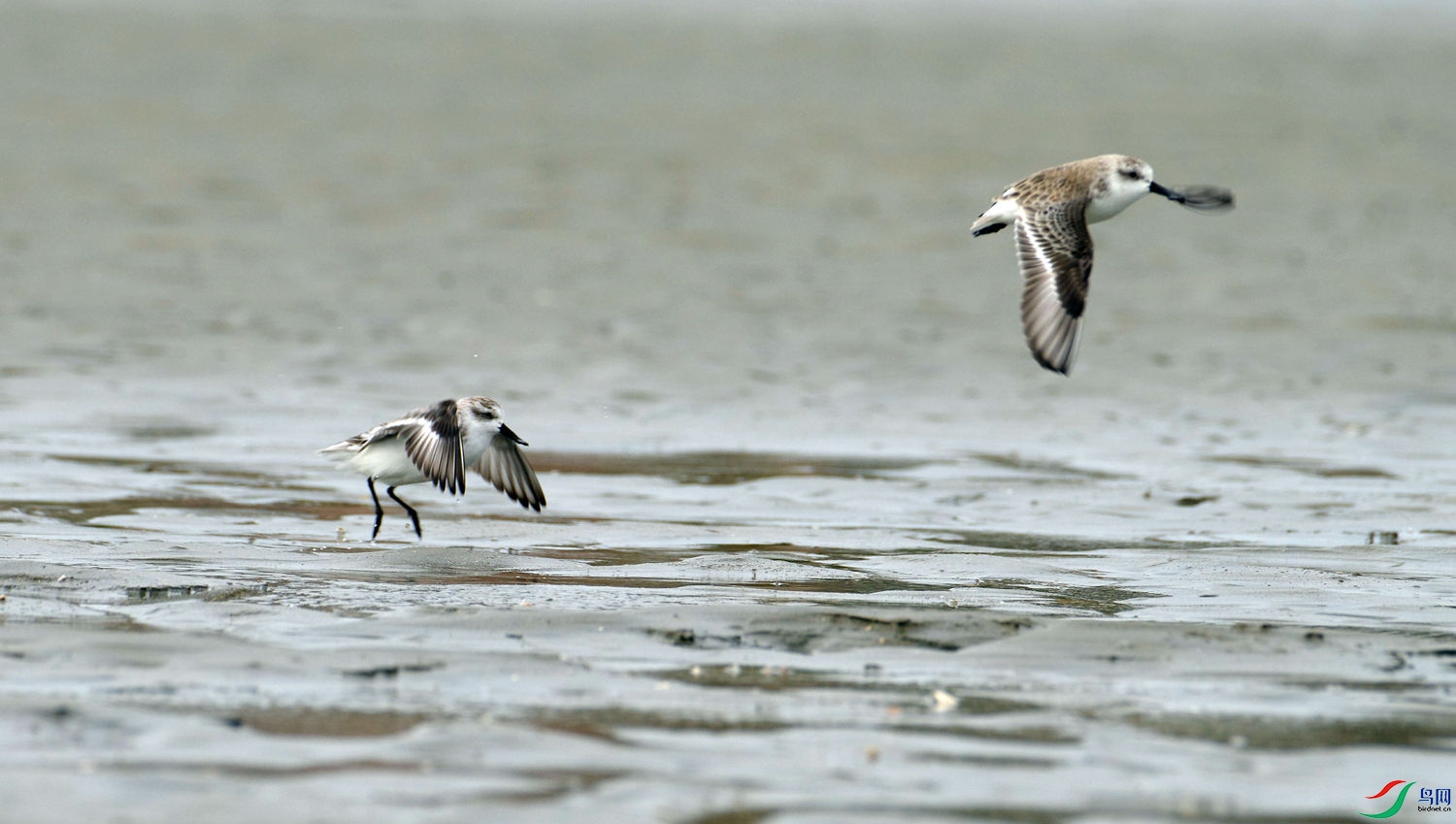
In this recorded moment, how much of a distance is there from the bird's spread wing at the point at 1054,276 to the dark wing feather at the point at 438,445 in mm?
2622

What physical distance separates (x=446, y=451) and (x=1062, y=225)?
3002mm

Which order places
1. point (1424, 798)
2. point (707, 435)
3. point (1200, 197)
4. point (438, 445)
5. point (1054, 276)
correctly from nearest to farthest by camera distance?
1. point (1424, 798)
2. point (1054, 276)
3. point (438, 445)
4. point (1200, 197)
5. point (707, 435)

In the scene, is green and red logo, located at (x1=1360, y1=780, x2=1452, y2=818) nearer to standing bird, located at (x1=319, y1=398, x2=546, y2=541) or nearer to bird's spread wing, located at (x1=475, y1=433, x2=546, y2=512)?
standing bird, located at (x1=319, y1=398, x2=546, y2=541)

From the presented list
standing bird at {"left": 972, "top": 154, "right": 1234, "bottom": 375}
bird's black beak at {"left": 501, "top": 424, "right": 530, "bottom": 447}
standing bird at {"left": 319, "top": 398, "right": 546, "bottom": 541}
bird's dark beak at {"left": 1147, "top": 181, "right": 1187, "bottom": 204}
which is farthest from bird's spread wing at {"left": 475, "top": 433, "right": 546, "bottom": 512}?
bird's dark beak at {"left": 1147, "top": 181, "right": 1187, "bottom": 204}

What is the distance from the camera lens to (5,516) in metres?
8.84

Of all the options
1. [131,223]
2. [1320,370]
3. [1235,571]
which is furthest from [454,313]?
[1235,571]

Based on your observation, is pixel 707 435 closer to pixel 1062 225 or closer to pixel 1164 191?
pixel 1062 225

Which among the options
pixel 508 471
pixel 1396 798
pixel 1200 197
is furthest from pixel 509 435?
pixel 1396 798

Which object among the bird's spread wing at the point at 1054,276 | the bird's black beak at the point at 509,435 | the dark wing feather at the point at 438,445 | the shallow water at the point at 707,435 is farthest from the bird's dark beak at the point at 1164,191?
the dark wing feather at the point at 438,445

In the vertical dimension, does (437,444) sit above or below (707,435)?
below

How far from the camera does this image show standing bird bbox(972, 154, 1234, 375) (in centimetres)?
841

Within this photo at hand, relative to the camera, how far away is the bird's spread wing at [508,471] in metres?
9.07

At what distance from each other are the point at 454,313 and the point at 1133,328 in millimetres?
5624

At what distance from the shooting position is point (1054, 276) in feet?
27.9
